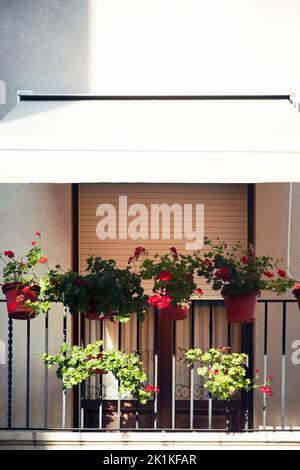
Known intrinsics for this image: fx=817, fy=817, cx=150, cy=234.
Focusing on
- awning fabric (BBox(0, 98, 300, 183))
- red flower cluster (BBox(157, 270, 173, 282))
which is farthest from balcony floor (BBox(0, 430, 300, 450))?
awning fabric (BBox(0, 98, 300, 183))

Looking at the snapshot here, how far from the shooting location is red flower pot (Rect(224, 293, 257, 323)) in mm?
7211

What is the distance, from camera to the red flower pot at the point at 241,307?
23.7 ft

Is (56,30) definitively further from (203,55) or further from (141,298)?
(141,298)

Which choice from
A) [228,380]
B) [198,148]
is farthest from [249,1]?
[228,380]

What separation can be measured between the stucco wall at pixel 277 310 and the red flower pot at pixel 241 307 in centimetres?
99

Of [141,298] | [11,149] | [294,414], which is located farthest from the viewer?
[294,414]

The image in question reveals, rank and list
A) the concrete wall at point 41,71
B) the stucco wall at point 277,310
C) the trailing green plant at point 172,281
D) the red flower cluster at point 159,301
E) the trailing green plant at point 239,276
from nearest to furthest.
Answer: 1. the red flower cluster at point 159,301
2. the trailing green plant at point 172,281
3. the trailing green plant at point 239,276
4. the stucco wall at point 277,310
5. the concrete wall at point 41,71

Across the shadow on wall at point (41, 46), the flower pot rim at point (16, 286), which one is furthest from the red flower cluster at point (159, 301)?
the shadow on wall at point (41, 46)

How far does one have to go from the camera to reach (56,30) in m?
8.40

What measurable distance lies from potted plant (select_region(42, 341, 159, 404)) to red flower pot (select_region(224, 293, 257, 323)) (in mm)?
944

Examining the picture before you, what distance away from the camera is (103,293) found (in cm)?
698

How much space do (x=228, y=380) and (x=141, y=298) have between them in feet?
3.36

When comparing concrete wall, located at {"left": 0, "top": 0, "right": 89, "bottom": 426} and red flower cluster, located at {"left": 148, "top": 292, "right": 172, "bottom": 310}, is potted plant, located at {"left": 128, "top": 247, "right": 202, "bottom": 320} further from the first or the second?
concrete wall, located at {"left": 0, "top": 0, "right": 89, "bottom": 426}

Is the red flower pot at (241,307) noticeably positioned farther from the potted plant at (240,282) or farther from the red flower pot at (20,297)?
the red flower pot at (20,297)
